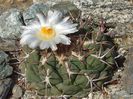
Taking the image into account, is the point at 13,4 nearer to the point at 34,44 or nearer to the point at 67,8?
the point at 67,8

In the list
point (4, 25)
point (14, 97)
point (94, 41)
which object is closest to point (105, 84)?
point (94, 41)

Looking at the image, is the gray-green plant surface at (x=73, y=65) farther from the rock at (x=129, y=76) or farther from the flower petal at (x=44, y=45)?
the rock at (x=129, y=76)

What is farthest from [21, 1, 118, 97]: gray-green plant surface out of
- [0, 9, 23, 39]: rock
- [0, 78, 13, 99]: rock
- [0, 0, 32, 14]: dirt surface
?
[0, 0, 32, 14]: dirt surface

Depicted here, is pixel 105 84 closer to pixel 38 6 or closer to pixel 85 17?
pixel 85 17

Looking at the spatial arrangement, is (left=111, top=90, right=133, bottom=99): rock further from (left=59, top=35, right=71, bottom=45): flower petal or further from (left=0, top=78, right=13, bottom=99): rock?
(left=0, top=78, right=13, bottom=99): rock

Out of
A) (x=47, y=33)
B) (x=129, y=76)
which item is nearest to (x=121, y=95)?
(x=129, y=76)
